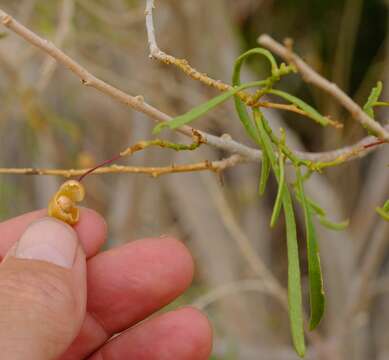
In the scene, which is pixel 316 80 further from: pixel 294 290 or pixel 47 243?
pixel 47 243

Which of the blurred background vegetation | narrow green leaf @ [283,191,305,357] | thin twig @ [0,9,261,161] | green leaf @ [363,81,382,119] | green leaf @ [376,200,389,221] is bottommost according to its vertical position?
the blurred background vegetation

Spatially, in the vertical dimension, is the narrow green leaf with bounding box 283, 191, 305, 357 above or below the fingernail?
above

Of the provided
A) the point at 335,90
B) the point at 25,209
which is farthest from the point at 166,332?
the point at 25,209

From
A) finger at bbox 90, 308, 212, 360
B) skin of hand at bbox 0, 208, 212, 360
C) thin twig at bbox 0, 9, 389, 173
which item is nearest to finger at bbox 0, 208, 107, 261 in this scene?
skin of hand at bbox 0, 208, 212, 360

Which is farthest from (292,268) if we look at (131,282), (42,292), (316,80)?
(131,282)

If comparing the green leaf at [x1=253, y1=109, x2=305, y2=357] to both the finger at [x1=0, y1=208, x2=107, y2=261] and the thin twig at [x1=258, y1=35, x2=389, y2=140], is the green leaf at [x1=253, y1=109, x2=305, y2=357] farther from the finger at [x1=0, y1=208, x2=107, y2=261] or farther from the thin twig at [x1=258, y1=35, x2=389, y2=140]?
the finger at [x1=0, y1=208, x2=107, y2=261]

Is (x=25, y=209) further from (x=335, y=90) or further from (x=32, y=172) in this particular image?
(x=335, y=90)
